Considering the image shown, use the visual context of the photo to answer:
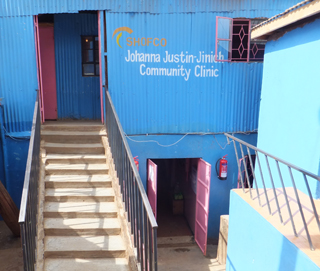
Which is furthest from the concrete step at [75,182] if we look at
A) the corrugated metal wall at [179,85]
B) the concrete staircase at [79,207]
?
the corrugated metal wall at [179,85]

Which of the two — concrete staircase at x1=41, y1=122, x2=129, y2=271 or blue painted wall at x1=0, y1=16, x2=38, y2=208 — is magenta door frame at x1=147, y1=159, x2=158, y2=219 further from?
blue painted wall at x1=0, y1=16, x2=38, y2=208

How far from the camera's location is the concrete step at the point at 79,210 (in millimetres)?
4555

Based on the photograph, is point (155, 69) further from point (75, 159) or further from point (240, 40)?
point (75, 159)

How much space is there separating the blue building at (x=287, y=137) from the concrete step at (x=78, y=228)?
1.85 meters

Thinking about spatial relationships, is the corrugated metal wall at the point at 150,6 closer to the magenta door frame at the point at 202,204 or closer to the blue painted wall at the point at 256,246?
the magenta door frame at the point at 202,204

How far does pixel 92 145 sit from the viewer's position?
6.09 meters

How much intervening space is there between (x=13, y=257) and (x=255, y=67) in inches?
273

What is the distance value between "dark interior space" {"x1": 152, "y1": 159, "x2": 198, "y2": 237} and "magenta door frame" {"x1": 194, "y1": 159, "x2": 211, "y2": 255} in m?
0.70

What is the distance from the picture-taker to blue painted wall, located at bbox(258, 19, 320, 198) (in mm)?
4402

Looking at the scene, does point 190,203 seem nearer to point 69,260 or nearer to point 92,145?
point 92,145

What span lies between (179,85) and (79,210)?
3.98 m

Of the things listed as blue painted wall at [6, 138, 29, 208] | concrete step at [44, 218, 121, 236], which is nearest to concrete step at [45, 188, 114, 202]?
concrete step at [44, 218, 121, 236]

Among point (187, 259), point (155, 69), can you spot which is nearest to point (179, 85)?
point (155, 69)

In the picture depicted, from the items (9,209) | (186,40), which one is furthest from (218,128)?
(9,209)
